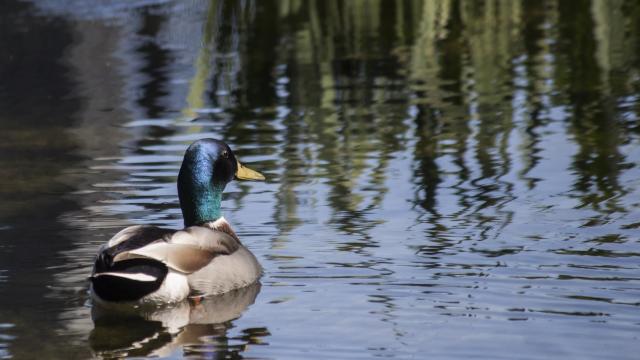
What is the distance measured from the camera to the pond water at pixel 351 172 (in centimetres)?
→ 681

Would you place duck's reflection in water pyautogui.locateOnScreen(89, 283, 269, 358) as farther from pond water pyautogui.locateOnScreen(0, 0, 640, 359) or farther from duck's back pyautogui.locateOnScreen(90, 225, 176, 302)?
duck's back pyautogui.locateOnScreen(90, 225, 176, 302)

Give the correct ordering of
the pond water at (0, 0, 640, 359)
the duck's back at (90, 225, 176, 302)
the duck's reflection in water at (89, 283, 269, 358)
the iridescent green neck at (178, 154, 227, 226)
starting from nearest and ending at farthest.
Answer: the duck's reflection in water at (89, 283, 269, 358), the pond water at (0, 0, 640, 359), the duck's back at (90, 225, 176, 302), the iridescent green neck at (178, 154, 227, 226)

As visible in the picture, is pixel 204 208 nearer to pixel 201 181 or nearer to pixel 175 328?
pixel 201 181

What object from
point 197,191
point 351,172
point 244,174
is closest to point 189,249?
point 197,191

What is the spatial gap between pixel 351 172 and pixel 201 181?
6.70ft

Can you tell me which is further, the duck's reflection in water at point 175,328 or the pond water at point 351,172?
the pond water at point 351,172

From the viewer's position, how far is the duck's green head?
326 inches

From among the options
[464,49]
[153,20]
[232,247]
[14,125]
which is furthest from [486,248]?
[153,20]

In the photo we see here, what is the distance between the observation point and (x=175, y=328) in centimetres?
705

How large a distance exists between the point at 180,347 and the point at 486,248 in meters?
1.98

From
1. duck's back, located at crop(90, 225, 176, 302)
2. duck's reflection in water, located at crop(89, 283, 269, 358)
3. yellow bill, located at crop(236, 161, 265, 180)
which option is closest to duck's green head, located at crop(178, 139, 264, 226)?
yellow bill, located at crop(236, 161, 265, 180)

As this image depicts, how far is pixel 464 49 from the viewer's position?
50.0 feet

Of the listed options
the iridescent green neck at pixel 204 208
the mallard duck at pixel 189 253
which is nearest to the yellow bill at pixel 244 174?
the mallard duck at pixel 189 253

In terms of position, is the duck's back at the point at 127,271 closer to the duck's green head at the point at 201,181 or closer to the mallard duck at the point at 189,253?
the mallard duck at the point at 189,253
